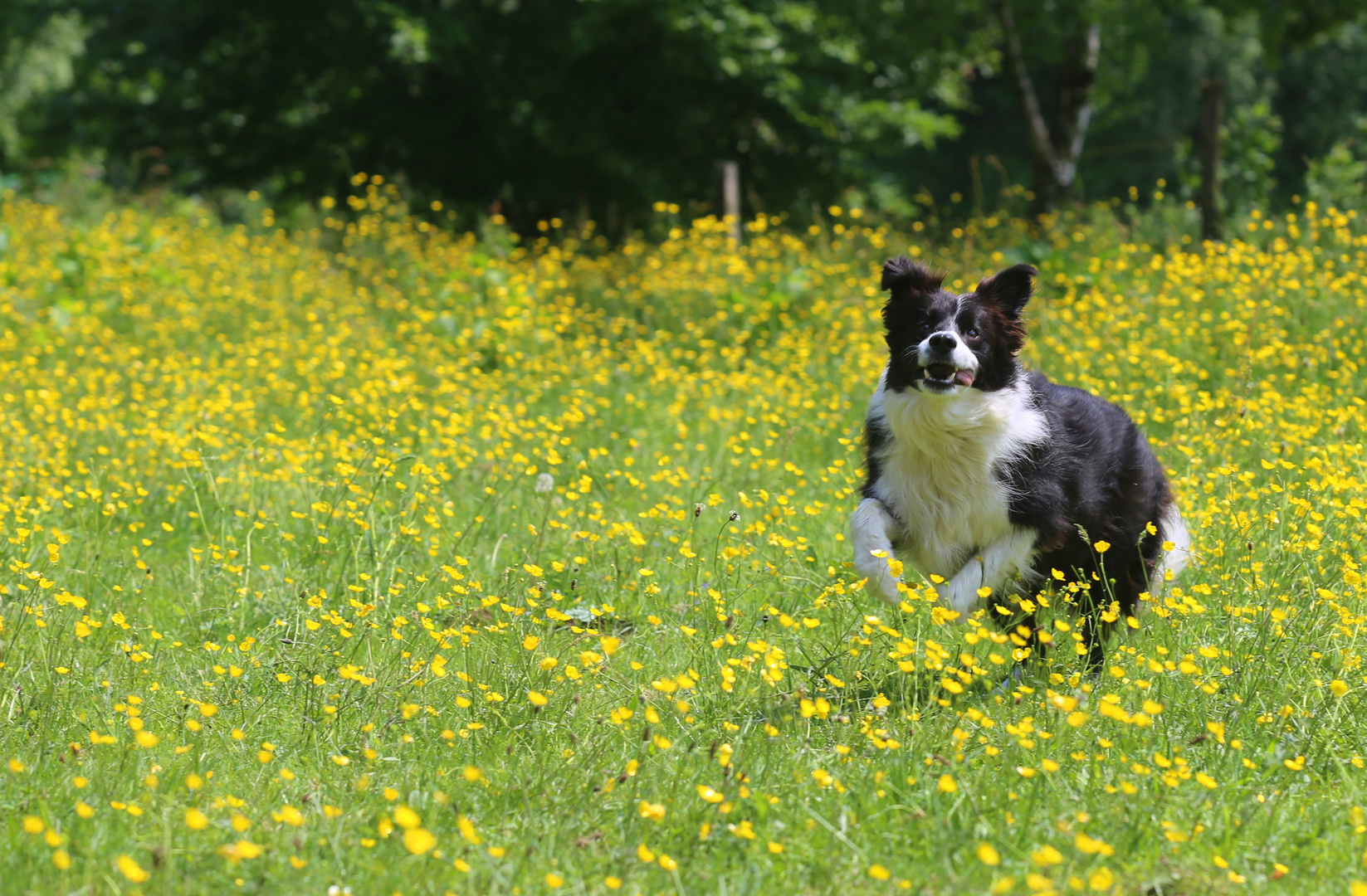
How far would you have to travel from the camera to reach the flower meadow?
2.51 metres

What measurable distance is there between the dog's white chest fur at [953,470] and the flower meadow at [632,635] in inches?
11.7

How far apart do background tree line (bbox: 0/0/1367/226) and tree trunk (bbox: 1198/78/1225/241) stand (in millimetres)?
2484

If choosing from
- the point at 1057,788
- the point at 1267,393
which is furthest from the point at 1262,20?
the point at 1057,788

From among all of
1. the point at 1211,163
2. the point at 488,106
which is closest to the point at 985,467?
the point at 1211,163

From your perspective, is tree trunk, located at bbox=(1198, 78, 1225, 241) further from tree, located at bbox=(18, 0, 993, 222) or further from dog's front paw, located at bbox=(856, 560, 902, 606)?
dog's front paw, located at bbox=(856, 560, 902, 606)

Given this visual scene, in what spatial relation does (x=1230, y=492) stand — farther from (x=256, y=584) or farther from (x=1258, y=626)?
(x=256, y=584)

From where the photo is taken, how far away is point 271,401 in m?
6.78

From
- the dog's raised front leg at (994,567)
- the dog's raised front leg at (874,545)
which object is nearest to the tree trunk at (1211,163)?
the dog's raised front leg at (994,567)

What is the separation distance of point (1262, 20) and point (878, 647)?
38.6 ft

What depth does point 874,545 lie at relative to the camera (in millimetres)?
3629

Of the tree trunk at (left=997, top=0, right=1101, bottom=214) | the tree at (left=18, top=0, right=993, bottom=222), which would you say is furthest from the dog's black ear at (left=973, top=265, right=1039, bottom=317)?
the tree trunk at (left=997, top=0, right=1101, bottom=214)

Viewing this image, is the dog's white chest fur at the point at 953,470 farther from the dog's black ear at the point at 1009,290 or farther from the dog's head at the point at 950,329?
the dog's black ear at the point at 1009,290

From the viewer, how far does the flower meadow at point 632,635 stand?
2512 millimetres

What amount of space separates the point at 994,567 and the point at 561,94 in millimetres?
11023
